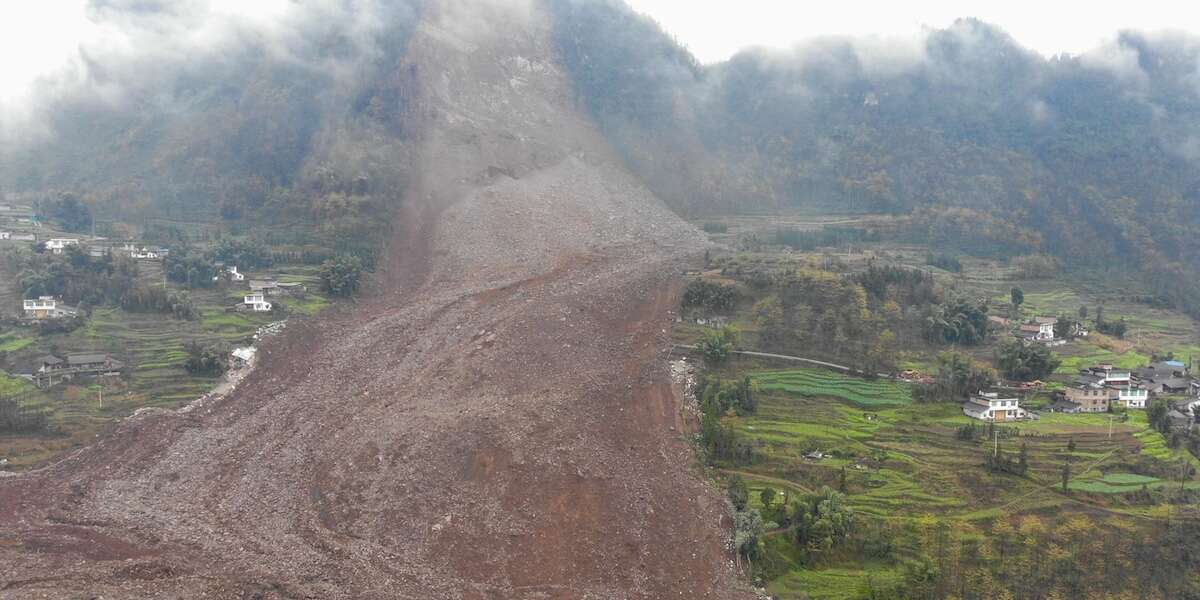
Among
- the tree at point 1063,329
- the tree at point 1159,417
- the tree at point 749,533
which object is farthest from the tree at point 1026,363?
the tree at point 749,533

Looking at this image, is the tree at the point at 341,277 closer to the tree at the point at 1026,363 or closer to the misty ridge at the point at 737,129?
the misty ridge at the point at 737,129

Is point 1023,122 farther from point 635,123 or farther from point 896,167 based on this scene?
point 635,123

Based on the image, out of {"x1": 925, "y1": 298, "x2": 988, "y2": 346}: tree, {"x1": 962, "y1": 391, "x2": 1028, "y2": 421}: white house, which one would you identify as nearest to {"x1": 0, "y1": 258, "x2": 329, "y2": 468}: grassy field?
{"x1": 962, "y1": 391, "x2": 1028, "y2": 421}: white house

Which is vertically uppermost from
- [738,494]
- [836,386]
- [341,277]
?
[341,277]

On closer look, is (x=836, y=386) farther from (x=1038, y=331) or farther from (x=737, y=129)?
(x=737, y=129)

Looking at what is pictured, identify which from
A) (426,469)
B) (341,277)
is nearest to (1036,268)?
(341,277)

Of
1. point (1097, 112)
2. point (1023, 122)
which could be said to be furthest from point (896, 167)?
point (1097, 112)

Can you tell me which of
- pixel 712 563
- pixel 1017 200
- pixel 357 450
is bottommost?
pixel 712 563
